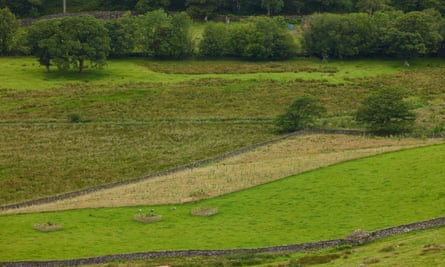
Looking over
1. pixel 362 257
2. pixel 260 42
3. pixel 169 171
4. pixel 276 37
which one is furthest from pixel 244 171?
pixel 276 37

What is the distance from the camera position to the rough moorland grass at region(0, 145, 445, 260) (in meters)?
67.4

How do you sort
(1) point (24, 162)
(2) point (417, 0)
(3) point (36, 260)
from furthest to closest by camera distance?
1. (2) point (417, 0)
2. (1) point (24, 162)
3. (3) point (36, 260)

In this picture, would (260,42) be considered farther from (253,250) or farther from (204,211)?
(253,250)

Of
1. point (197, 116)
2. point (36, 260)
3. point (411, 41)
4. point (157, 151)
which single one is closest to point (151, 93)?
point (197, 116)

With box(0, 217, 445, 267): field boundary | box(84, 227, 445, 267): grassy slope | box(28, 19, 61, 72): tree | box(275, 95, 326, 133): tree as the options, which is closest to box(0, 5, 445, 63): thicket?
box(28, 19, 61, 72): tree

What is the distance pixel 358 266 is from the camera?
181ft

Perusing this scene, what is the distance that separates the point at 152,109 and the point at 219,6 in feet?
197

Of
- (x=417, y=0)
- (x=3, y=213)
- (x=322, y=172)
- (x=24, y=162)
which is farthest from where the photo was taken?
(x=417, y=0)

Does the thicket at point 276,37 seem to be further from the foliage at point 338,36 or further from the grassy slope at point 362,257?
the grassy slope at point 362,257

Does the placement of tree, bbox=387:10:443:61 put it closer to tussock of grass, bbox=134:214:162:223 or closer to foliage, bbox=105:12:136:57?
foliage, bbox=105:12:136:57

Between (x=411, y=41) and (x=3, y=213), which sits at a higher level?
(x=411, y=41)

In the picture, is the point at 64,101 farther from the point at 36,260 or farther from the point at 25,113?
the point at 36,260

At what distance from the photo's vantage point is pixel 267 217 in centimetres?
7369

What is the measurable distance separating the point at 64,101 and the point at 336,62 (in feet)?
171
